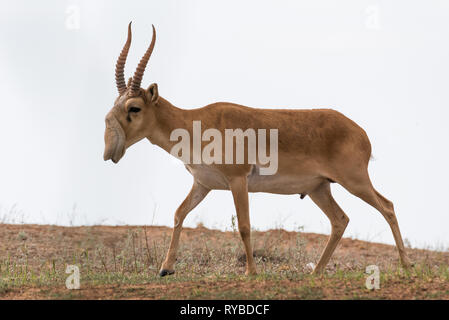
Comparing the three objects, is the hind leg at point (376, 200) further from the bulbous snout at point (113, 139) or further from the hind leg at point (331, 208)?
the bulbous snout at point (113, 139)

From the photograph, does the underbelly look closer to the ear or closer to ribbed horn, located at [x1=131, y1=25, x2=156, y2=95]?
the ear

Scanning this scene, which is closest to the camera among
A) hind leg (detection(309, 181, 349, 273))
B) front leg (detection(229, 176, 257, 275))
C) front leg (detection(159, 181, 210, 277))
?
front leg (detection(229, 176, 257, 275))

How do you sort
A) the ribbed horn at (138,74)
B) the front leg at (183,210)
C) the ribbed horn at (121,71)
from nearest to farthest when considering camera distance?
the ribbed horn at (138,74) → the ribbed horn at (121,71) → the front leg at (183,210)

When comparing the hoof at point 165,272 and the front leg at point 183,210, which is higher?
the front leg at point 183,210

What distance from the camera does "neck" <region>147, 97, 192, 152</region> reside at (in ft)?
29.9

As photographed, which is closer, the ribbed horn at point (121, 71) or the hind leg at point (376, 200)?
the ribbed horn at point (121, 71)

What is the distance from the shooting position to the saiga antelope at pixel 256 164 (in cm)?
891

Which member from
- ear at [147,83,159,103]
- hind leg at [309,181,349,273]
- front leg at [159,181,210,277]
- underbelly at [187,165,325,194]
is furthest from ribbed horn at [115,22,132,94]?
hind leg at [309,181,349,273]

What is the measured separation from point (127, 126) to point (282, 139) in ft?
7.10

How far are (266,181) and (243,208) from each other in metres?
0.61

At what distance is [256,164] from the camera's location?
9102mm

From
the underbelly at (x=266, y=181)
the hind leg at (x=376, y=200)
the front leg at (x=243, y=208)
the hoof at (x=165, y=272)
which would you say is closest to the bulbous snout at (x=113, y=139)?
the underbelly at (x=266, y=181)

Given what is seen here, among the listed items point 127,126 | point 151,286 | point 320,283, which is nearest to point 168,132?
point 127,126
